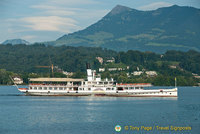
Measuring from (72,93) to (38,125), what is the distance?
183 ft

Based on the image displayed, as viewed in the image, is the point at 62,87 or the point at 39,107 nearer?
the point at 39,107

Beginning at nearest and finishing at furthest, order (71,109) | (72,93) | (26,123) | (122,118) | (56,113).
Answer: (26,123) → (122,118) → (56,113) → (71,109) → (72,93)

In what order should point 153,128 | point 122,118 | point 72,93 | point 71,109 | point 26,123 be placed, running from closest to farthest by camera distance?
point 153,128
point 26,123
point 122,118
point 71,109
point 72,93

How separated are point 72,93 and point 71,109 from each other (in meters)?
33.6

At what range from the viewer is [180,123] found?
68.1 m

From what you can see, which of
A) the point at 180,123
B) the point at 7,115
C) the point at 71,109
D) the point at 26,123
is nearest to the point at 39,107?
the point at 71,109

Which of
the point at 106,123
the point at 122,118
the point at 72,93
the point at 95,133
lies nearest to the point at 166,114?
the point at 122,118

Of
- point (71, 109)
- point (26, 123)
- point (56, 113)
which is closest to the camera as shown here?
point (26, 123)

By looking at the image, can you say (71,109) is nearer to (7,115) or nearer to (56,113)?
(56,113)

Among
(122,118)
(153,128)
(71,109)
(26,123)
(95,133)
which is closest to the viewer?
(95,133)

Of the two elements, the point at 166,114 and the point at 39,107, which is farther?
the point at 39,107

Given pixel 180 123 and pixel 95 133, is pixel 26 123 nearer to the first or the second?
pixel 95 133

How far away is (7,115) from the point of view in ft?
254

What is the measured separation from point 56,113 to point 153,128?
2429 centimetres
